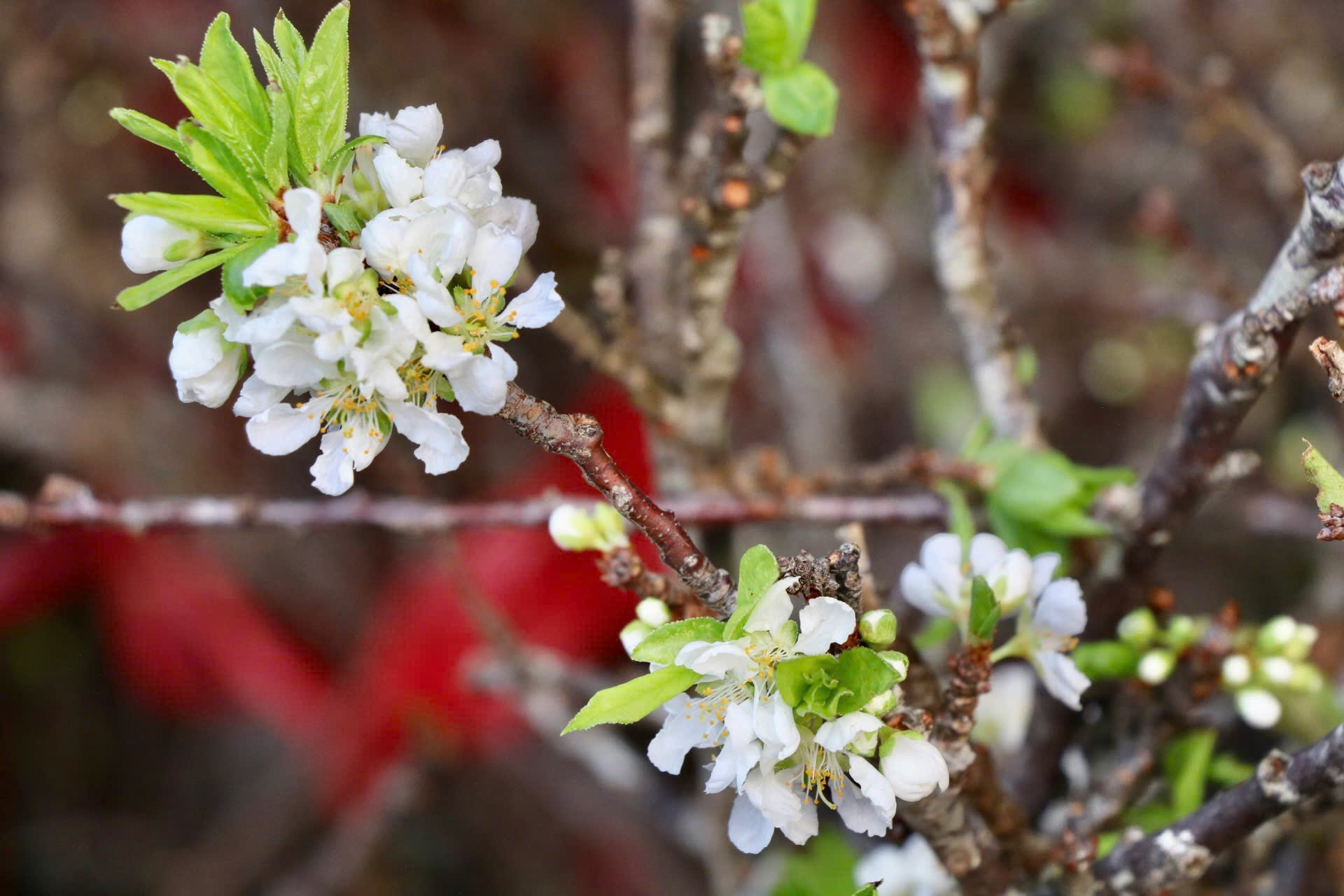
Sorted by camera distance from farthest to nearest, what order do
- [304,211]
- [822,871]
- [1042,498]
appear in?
[822,871], [1042,498], [304,211]

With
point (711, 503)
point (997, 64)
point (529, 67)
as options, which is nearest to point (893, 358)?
point (997, 64)

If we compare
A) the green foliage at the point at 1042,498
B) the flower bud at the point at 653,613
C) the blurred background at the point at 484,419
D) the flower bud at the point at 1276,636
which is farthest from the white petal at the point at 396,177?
the blurred background at the point at 484,419

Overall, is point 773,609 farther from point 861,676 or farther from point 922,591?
point 922,591

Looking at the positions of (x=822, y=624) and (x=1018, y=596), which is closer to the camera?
(x=822, y=624)

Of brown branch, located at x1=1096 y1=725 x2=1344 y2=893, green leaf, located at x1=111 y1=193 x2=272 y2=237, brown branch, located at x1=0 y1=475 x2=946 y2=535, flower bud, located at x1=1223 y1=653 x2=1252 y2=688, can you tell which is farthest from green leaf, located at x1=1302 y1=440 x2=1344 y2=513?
green leaf, located at x1=111 y1=193 x2=272 y2=237

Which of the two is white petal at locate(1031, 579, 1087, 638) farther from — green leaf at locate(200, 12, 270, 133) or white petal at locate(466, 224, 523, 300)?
green leaf at locate(200, 12, 270, 133)

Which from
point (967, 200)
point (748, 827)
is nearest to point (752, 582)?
point (748, 827)

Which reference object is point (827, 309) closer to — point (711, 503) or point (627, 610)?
point (627, 610)
